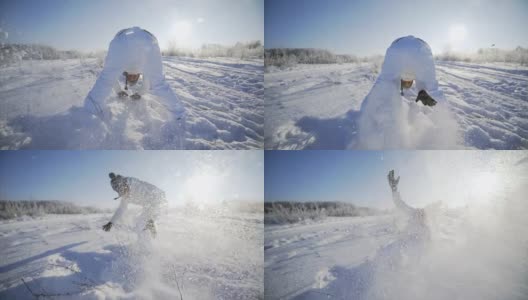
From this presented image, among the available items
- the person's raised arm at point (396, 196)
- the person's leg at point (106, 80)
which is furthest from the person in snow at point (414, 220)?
the person's leg at point (106, 80)

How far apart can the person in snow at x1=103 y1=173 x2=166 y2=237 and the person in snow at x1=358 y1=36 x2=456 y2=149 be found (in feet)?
5.82

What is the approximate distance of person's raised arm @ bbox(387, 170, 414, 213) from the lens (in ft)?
9.41

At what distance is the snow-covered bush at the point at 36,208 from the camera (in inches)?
105

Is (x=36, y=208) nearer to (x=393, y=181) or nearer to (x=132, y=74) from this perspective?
(x=132, y=74)

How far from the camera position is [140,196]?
9.37 feet

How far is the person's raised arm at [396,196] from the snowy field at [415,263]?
0.12 meters

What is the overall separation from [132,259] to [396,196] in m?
2.23

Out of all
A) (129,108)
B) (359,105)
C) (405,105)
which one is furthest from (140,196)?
(405,105)

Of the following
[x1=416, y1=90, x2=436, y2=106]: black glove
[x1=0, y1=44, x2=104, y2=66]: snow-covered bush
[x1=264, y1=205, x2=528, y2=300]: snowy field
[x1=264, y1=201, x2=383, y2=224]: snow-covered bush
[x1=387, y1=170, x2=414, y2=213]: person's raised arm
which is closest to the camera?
[x1=416, y1=90, x2=436, y2=106]: black glove

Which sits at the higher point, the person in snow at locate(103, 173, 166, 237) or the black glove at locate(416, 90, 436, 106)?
the black glove at locate(416, 90, 436, 106)

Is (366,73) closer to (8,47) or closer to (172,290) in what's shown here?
(172,290)

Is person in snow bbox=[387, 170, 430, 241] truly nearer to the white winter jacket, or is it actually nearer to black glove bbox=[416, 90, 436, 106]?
black glove bbox=[416, 90, 436, 106]

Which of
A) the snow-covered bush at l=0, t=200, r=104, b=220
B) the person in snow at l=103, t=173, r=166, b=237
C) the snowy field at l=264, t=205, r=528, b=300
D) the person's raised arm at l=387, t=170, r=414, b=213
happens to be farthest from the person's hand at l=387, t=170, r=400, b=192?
the snow-covered bush at l=0, t=200, r=104, b=220

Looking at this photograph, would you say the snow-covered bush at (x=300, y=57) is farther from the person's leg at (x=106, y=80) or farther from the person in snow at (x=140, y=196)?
the person in snow at (x=140, y=196)
